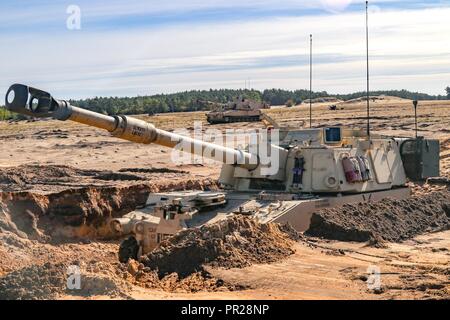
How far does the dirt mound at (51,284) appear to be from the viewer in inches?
340

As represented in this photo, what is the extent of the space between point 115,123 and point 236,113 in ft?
120

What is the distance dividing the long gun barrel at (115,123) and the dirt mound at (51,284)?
6.16 feet

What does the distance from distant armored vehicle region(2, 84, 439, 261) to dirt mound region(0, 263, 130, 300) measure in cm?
232

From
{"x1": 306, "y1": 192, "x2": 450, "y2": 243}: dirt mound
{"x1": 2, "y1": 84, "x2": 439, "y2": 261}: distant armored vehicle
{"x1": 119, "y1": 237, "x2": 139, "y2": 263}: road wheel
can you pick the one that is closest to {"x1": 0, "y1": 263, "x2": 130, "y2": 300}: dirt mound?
{"x1": 2, "y1": 84, "x2": 439, "y2": 261}: distant armored vehicle

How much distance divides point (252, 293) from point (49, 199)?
9246 millimetres

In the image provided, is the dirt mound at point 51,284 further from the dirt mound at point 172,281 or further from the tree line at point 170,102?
the tree line at point 170,102

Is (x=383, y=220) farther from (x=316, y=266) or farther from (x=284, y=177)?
(x=316, y=266)

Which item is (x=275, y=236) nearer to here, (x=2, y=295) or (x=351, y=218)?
(x=351, y=218)

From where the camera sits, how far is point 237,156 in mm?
14062

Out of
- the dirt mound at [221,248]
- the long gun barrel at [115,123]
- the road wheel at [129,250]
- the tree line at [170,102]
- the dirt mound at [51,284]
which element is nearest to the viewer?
the dirt mound at [51,284]

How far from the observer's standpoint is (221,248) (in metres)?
11.1

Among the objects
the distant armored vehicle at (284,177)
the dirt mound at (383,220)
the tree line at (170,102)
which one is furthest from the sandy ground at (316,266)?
the tree line at (170,102)

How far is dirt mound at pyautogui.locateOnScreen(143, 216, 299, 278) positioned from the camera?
10.9 metres
